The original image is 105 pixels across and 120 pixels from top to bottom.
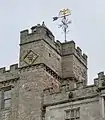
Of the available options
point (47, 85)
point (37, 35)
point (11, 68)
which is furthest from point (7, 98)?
point (37, 35)

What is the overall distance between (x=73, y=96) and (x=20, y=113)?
431 cm

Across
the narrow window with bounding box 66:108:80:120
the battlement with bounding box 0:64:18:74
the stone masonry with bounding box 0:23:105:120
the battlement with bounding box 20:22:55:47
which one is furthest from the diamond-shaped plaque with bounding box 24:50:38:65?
the narrow window with bounding box 66:108:80:120

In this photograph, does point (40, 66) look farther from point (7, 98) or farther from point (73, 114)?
point (73, 114)

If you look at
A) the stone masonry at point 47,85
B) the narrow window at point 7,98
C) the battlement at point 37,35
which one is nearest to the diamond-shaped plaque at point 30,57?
the stone masonry at point 47,85

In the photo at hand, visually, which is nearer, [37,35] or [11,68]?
[37,35]

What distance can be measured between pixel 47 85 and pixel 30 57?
2509mm

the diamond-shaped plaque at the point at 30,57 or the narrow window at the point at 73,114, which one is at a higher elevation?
the diamond-shaped plaque at the point at 30,57

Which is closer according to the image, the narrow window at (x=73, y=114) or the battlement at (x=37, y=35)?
the narrow window at (x=73, y=114)

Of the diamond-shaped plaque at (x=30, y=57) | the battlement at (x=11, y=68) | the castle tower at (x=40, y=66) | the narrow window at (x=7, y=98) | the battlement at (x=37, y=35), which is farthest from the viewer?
the battlement at (x=11, y=68)

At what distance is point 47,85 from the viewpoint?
110ft

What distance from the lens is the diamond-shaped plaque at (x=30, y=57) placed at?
3372 centimetres

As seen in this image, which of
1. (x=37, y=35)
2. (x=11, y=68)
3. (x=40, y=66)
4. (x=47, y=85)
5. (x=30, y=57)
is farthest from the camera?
(x=11, y=68)

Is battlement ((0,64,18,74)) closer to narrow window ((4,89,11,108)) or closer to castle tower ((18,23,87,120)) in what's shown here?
castle tower ((18,23,87,120))

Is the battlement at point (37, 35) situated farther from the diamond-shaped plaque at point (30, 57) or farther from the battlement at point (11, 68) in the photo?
the battlement at point (11, 68)
